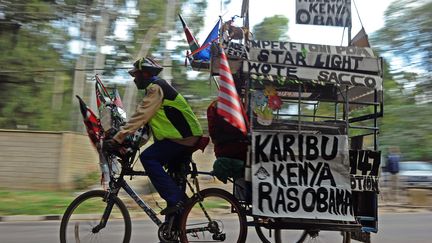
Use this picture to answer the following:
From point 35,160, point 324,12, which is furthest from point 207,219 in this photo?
point 35,160

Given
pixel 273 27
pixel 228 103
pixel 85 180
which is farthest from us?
pixel 273 27

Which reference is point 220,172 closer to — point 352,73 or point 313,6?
point 352,73

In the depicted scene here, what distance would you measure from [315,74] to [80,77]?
21.9 m

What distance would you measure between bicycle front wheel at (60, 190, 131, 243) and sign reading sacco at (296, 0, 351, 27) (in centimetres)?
285

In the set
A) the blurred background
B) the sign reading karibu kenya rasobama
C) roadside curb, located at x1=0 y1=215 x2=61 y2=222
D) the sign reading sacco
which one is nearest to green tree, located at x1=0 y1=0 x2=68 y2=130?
the blurred background

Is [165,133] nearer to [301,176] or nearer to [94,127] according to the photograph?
[94,127]

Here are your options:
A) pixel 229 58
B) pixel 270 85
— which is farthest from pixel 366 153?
pixel 229 58

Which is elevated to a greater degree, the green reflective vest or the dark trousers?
the green reflective vest

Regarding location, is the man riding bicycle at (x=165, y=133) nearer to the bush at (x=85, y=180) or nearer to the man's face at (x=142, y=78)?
the man's face at (x=142, y=78)

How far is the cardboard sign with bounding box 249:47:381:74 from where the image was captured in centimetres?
498

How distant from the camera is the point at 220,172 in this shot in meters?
5.16

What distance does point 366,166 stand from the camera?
209 inches

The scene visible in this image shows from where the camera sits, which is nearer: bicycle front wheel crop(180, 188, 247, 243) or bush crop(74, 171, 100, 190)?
bicycle front wheel crop(180, 188, 247, 243)

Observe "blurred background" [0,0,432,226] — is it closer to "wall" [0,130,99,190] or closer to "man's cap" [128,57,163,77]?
"wall" [0,130,99,190]
